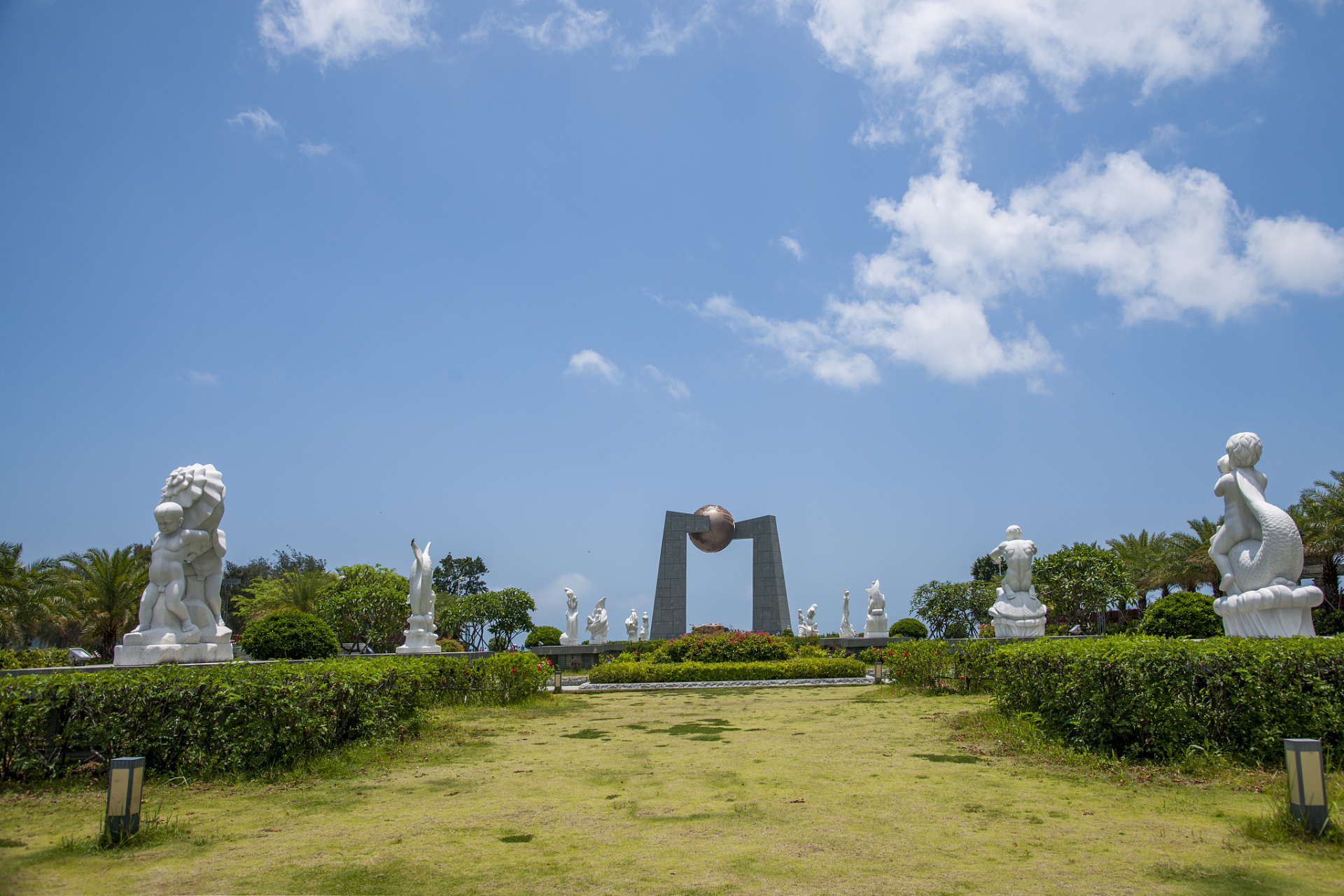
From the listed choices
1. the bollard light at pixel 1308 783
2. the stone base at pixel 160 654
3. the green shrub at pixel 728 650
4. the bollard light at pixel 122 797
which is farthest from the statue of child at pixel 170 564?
the bollard light at pixel 1308 783

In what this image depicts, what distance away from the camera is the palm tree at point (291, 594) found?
30.0m

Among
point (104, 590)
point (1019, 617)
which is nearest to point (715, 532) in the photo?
point (1019, 617)

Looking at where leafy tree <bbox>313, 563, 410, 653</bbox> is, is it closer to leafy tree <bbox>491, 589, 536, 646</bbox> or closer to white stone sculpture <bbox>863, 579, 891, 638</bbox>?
leafy tree <bbox>491, 589, 536, 646</bbox>

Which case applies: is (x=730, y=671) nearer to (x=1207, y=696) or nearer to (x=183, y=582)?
(x=183, y=582)

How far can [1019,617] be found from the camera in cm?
1449

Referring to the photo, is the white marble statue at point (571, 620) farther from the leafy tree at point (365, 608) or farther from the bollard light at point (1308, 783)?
the bollard light at point (1308, 783)

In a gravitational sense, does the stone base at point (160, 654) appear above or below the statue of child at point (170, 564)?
below

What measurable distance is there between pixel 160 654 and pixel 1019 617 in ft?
44.2

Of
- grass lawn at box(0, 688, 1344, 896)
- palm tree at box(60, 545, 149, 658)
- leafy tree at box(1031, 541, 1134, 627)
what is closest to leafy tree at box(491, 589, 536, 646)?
palm tree at box(60, 545, 149, 658)

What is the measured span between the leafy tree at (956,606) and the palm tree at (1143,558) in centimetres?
516

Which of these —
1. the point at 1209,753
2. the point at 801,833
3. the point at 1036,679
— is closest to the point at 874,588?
the point at 1036,679

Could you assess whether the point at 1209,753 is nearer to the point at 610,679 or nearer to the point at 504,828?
the point at 504,828

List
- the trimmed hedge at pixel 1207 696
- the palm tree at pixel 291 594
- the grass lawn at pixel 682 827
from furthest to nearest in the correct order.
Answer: the palm tree at pixel 291 594, the trimmed hedge at pixel 1207 696, the grass lawn at pixel 682 827

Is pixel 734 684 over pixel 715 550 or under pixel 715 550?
under
